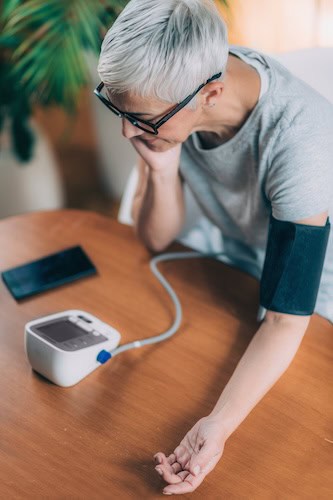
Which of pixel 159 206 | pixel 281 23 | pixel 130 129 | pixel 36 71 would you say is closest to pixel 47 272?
pixel 159 206

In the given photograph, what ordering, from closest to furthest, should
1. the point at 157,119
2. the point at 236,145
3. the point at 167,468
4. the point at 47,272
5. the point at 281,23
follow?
the point at 167,468 → the point at 157,119 → the point at 236,145 → the point at 47,272 → the point at 281,23

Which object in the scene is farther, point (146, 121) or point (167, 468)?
point (146, 121)

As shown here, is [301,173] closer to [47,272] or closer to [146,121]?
[146,121]

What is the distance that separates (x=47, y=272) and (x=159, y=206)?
10.4 inches

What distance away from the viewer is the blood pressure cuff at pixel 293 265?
1039 millimetres

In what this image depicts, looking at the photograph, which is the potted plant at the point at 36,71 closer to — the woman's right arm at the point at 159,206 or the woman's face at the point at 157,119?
the woman's right arm at the point at 159,206

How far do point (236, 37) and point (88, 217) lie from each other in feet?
2.81

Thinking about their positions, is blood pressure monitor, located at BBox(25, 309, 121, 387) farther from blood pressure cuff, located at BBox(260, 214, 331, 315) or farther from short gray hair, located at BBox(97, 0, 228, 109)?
short gray hair, located at BBox(97, 0, 228, 109)

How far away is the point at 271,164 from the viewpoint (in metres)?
1.12

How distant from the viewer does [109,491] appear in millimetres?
907

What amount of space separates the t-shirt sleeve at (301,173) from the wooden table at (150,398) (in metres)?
0.24

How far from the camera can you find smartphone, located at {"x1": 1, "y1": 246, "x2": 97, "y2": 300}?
126 cm

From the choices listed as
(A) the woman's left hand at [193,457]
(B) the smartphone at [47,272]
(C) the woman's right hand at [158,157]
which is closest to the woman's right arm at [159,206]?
(C) the woman's right hand at [158,157]

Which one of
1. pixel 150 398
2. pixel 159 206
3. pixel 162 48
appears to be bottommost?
pixel 150 398
